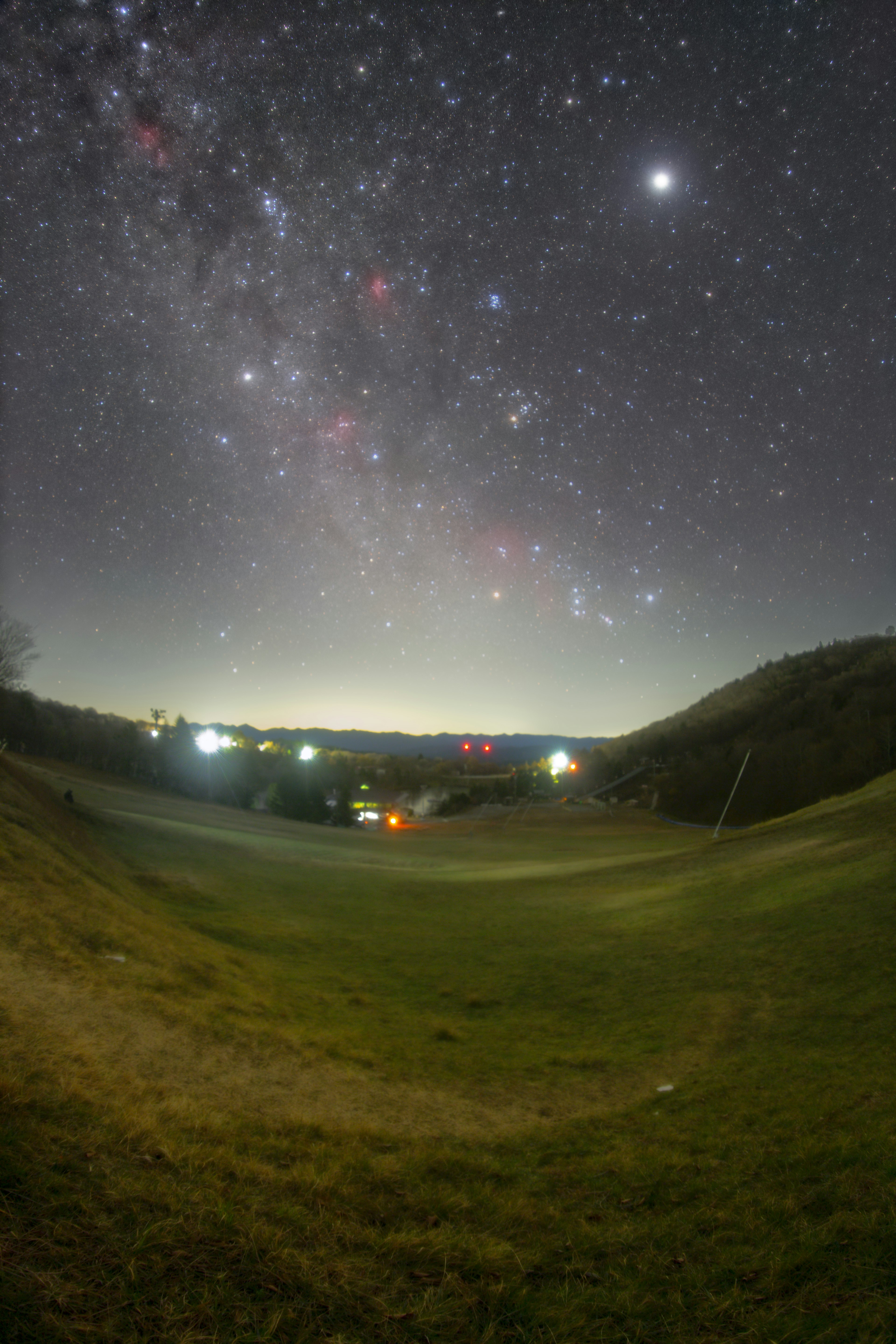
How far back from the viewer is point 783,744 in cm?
7156

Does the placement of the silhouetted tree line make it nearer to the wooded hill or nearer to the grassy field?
the wooded hill

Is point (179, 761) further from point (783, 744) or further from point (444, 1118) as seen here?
point (444, 1118)

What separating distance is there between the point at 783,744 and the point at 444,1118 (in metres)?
76.3

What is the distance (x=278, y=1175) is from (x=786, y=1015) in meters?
7.52

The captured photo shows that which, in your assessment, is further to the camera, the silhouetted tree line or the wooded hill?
the silhouetted tree line

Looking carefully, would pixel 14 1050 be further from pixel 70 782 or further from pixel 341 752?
pixel 341 752

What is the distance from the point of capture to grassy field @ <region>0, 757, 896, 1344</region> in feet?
10.9

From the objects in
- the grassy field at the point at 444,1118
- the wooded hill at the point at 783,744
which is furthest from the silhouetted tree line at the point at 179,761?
the grassy field at the point at 444,1118

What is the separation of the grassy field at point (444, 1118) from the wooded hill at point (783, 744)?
138 ft

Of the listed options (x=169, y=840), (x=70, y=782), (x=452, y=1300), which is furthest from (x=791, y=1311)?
(x=70, y=782)

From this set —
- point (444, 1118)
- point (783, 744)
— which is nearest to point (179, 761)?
point (783, 744)

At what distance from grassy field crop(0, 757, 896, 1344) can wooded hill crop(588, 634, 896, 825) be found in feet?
138

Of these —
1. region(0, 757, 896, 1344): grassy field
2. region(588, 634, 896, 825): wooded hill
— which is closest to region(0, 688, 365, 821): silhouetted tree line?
region(588, 634, 896, 825): wooded hill

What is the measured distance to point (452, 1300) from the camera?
11.4 feet
